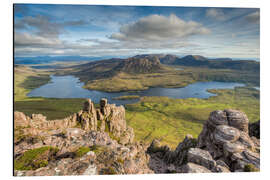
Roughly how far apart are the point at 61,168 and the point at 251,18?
12.6 m

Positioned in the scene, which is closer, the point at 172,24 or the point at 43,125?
the point at 43,125

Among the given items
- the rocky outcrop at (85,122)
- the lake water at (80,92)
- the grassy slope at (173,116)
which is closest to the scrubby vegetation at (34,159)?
the rocky outcrop at (85,122)

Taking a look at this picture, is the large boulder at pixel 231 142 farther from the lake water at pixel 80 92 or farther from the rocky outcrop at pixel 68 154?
the lake water at pixel 80 92

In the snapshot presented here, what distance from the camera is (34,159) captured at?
16.1 feet

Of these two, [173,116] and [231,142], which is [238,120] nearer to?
[231,142]

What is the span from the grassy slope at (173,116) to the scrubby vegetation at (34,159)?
26.0 m

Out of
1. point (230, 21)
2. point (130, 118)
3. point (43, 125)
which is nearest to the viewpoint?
point (43, 125)

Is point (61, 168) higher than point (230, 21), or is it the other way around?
point (230, 21)

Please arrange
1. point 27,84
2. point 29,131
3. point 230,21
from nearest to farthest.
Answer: point 29,131 < point 230,21 < point 27,84

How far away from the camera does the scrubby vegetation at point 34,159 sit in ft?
15.6

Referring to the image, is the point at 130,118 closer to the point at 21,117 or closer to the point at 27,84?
the point at 27,84
